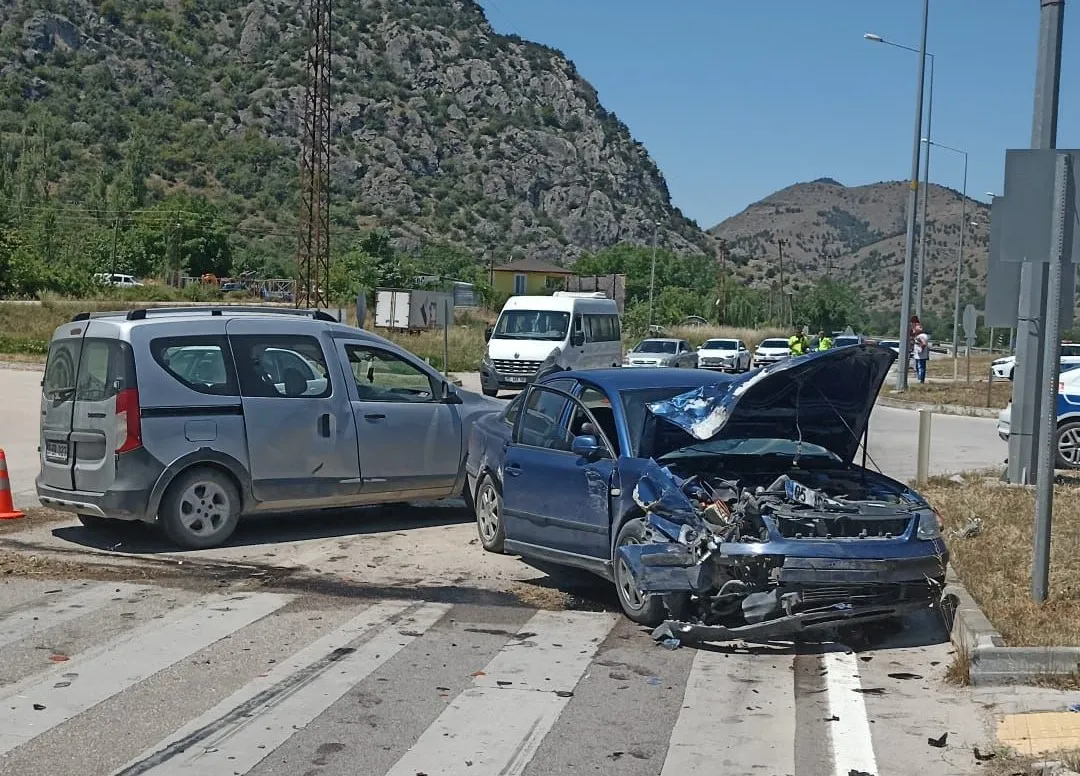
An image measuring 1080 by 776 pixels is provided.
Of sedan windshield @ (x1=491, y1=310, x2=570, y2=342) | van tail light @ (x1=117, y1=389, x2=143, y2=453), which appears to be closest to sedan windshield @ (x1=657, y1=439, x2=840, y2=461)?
van tail light @ (x1=117, y1=389, x2=143, y2=453)

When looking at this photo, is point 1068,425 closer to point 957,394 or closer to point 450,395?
point 450,395

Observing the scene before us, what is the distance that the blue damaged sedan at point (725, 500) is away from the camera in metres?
7.50

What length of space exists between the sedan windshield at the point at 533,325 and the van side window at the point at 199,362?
21069 mm

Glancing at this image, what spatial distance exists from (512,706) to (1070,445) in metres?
13.1

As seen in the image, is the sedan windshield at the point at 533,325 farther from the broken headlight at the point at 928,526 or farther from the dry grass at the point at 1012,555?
the broken headlight at the point at 928,526

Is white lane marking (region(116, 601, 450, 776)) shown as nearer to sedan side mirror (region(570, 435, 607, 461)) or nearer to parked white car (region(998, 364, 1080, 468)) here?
sedan side mirror (region(570, 435, 607, 461))

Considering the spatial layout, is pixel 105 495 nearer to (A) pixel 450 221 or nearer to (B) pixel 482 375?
(B) pixel 482 375

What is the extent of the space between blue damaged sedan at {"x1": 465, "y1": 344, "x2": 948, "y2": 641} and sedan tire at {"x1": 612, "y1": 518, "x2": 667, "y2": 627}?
0.01m

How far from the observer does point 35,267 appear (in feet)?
242

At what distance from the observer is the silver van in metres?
10.5

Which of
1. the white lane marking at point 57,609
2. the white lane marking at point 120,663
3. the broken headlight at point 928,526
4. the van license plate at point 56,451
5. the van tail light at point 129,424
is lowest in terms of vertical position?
the white lane marking at point 57,609

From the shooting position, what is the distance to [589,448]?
8.75 metres

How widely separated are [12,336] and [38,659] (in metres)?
46.6

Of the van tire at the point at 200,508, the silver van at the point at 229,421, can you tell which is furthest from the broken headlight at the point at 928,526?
the van tire at the point at 200,508
